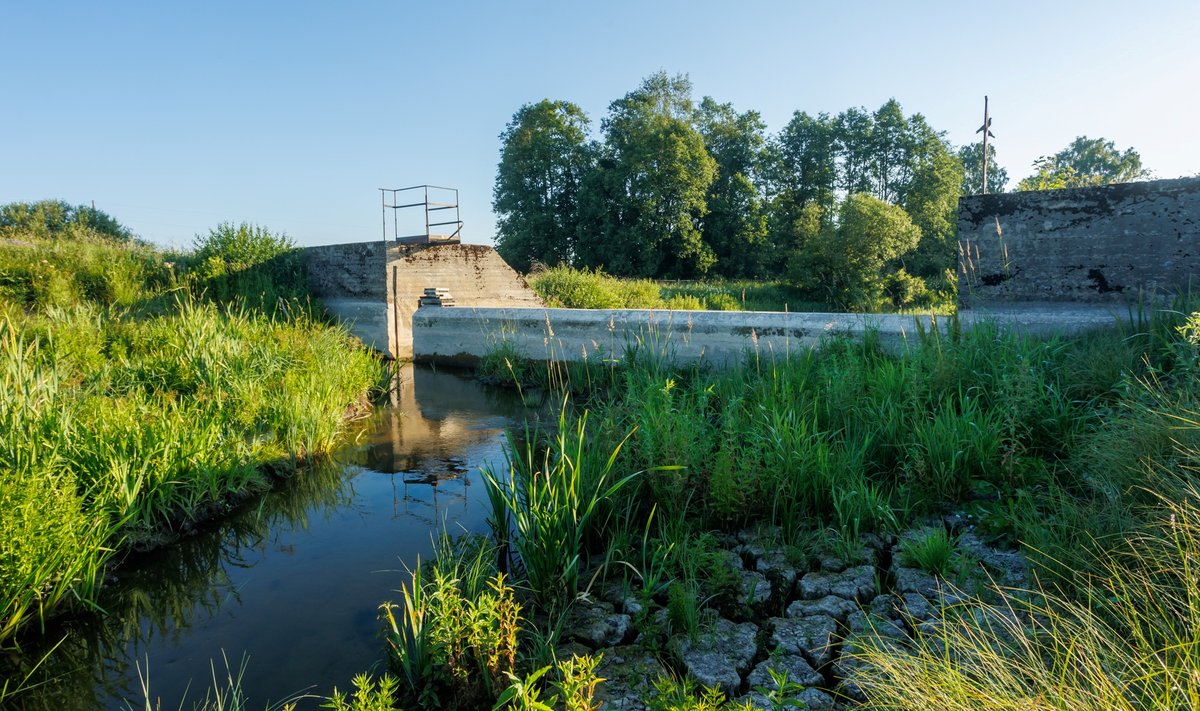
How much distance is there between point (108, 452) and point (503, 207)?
33.5 m

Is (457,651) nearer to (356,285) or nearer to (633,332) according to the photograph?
(633,332)

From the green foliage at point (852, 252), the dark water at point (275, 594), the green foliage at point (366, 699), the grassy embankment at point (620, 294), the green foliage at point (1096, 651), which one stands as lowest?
the dark water at point (275, 594)

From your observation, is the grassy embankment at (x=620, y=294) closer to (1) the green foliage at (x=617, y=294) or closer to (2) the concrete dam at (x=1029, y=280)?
(1) the green foliage at (x=617, y=294)

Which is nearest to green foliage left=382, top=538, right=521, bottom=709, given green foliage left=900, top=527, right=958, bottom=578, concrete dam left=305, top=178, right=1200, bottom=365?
green foliage left=900, top=527, right=958, bottom=578

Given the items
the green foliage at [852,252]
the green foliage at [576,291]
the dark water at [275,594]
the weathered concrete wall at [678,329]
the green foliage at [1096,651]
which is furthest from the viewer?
the green foliage at [852,252]

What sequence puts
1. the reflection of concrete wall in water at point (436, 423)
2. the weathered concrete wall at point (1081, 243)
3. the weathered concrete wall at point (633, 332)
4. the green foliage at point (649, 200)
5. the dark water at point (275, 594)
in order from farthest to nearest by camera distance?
the green foliage at point (649, 200) < the weathered concrete wall at point (633, 332) < the reflection of concrete wall in water at point (436, 423) < the weathered concrete wall at point (1081, 243) < the dark water at point (275, 594)

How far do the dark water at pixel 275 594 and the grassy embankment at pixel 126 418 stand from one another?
21 cm

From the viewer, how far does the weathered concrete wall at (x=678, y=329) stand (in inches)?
244

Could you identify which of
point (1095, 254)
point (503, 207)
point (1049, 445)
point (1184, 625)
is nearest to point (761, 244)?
point (503, 207)

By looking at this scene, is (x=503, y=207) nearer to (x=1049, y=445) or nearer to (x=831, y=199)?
(x=831, y=199)

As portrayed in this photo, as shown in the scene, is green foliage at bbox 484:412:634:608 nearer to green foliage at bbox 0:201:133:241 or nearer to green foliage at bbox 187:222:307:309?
green foliage at bbox 187:222:307:309

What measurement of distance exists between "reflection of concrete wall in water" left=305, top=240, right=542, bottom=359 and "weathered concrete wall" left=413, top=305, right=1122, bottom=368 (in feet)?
1.56

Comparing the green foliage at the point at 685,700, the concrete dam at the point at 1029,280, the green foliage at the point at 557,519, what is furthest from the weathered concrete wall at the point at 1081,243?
the green foliage at the point at 685,700

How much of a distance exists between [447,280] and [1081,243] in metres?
9.94
